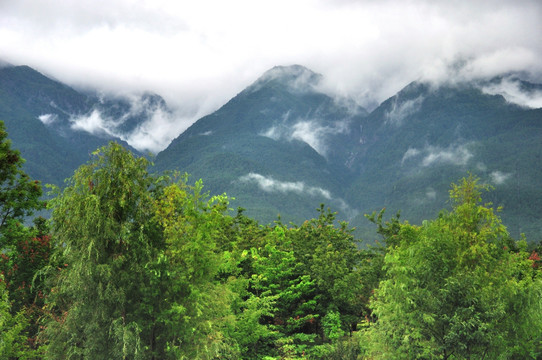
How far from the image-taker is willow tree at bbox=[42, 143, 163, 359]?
21297 mm

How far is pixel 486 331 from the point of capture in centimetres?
2378

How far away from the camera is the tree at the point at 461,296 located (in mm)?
23672

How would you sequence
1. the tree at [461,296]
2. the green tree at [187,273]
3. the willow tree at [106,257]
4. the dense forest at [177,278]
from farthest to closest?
the tree at [461,296], the green tree at [187,273], the dense forest at [177,278], the willow tree at [106,257]

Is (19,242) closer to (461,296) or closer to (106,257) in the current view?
(106,257)

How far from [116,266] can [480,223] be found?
18.2m

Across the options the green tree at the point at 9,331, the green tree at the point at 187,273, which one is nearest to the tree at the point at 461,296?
the green tree at the point at 187,273

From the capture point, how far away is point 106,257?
22.3 metres

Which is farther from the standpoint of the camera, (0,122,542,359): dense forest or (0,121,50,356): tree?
(0,121,50,356): tree

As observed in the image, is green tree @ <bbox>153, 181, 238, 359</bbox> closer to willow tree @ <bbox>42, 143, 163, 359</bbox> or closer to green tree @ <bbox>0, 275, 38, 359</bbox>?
willow tree @ <bbox>42, 143, 163, 359</bbox>

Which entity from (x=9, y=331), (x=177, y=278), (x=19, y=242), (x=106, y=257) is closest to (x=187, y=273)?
(x=177, y=278)

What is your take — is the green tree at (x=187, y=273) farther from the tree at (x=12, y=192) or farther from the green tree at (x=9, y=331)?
the green tree at (x=9, y=331)

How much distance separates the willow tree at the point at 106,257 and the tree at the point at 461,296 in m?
12.8

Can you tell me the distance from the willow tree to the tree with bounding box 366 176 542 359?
1276 centimetres

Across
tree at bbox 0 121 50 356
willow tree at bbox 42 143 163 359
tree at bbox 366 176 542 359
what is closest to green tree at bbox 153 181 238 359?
willow tree at bbox 42 143 163 359
